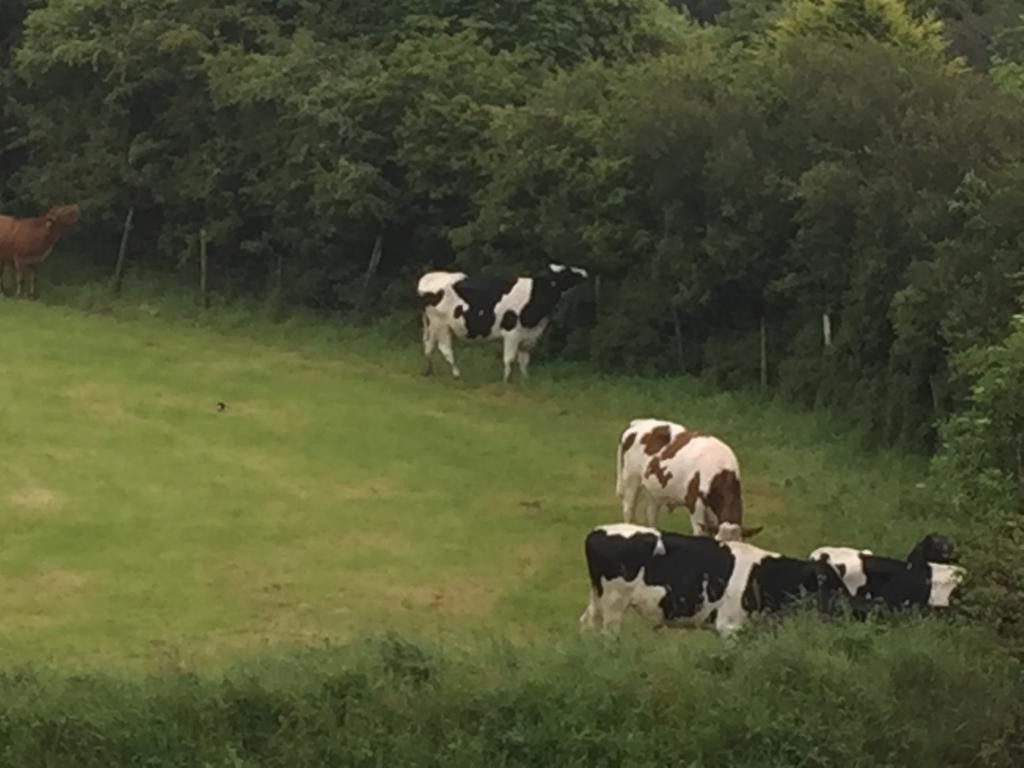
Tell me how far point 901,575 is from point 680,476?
284cm

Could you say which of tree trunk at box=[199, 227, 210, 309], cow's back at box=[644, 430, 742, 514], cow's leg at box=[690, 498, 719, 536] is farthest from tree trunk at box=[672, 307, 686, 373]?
tree trunk at box=[199, 227, 210, 309]

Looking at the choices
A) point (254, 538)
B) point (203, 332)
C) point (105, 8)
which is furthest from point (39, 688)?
point (105, 8)

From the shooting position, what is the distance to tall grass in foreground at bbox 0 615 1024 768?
7.27 metres

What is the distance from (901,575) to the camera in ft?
34.9

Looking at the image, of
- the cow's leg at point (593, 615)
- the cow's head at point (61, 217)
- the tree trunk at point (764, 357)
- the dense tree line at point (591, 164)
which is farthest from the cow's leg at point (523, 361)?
the cow's leg at point (593, 615)

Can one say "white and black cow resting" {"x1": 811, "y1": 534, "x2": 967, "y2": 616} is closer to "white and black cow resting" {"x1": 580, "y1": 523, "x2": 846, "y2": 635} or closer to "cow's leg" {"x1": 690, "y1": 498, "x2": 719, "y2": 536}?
"white and black cow resting" {"x1": 580, "y1": 523, "x2": 846, "y2": 635}

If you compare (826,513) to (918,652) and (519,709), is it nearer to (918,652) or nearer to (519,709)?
(918,652)

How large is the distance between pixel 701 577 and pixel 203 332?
13551 millimetres

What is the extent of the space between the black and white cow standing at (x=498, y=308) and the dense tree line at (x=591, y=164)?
0.83 m

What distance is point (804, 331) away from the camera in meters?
18.3

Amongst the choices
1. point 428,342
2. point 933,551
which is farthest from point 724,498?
point 428,342

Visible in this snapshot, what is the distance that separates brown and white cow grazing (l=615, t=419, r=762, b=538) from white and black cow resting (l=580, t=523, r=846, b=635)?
1.63 m

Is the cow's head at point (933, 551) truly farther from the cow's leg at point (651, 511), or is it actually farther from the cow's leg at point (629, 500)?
the cow's leg at point (629, 500)

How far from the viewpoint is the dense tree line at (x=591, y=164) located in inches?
640
